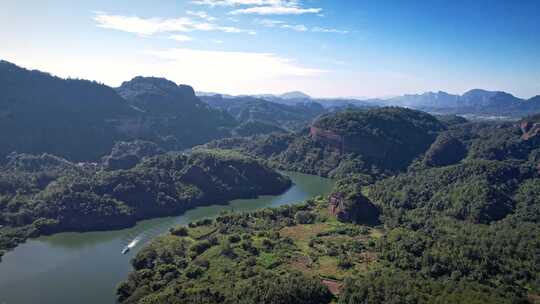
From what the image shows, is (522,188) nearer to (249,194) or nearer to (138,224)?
(249,194)

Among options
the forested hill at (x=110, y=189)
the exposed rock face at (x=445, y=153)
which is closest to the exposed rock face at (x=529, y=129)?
the exposed rock face at (x=445, y=153)

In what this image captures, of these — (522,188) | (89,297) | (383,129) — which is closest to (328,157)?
(383,129)

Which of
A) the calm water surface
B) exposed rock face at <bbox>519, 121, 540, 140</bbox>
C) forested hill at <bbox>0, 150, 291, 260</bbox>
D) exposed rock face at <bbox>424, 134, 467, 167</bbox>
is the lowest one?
the calm water surface

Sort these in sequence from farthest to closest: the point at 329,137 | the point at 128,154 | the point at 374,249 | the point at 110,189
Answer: the point at 329,137 < the point at 128,154 < the point at 110,189 < the point at 374,249

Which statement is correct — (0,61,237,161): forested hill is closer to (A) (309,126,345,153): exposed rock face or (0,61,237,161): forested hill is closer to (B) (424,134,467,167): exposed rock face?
(A) (309,126,345,153): exposed rock face

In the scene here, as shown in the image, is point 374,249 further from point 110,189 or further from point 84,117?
point 84,117

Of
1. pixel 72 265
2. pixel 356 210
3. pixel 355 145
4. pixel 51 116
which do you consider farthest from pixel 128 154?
pixel 356 210

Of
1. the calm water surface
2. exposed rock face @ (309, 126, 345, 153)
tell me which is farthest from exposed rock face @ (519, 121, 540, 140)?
the calm water surface

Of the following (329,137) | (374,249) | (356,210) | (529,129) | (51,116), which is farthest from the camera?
(529,129)
